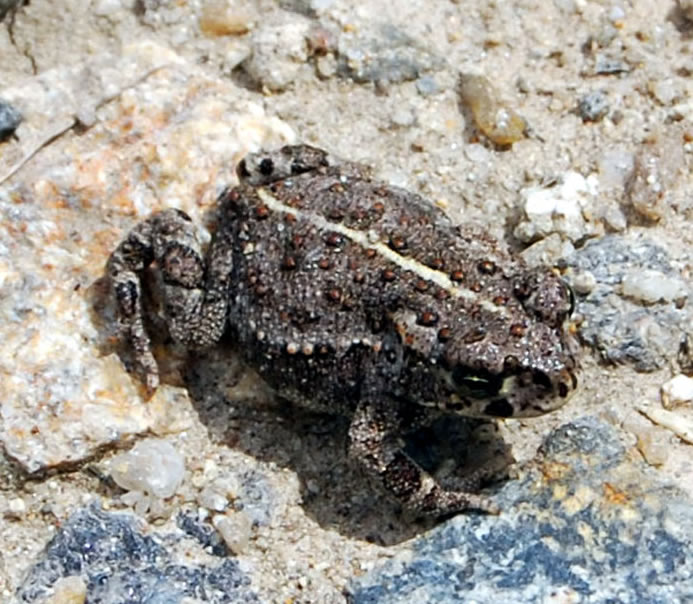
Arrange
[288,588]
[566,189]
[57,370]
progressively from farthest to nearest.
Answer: [566,189] → [57,370] → [288,588]

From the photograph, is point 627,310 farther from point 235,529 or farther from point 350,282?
point 235,529

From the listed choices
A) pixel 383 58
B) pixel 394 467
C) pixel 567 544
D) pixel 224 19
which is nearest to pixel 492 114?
pixel 383 58

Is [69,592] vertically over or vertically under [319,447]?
under

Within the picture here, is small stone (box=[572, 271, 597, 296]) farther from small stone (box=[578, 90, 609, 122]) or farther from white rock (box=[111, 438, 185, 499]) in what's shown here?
white rock (box=[111, 438, 185, 499])

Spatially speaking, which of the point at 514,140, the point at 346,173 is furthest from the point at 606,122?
the point at 346,173

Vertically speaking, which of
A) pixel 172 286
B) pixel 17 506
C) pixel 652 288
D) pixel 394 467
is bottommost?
pixel 17 506

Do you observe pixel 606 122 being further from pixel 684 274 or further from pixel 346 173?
pixel 346 173
